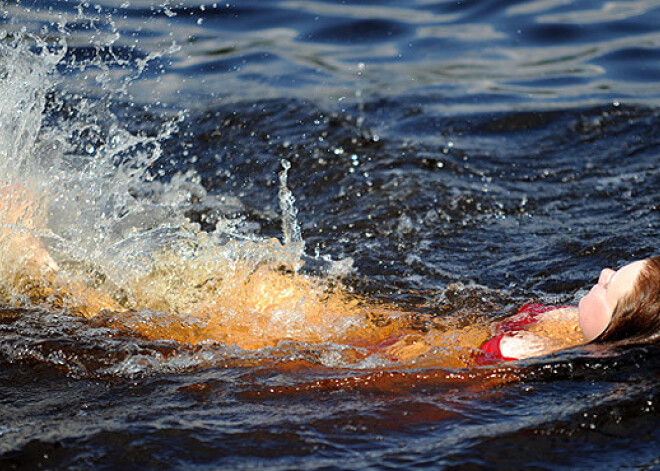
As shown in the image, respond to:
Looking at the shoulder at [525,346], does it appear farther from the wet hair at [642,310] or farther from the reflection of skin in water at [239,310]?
the wet hair at [642,310]

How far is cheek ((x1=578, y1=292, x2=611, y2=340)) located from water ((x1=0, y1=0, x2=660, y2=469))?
0.37 feet

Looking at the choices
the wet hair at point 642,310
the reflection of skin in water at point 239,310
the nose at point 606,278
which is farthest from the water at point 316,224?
the nose at point 606,278

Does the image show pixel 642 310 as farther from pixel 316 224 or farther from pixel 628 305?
pixel 316 224

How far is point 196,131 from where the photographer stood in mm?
7113

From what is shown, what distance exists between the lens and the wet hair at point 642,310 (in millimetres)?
3654

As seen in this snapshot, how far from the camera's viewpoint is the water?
3.26 meters

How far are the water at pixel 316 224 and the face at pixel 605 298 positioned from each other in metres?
0.13

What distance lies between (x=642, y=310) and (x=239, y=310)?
1848mm

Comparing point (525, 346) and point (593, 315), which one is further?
point (525, 346)

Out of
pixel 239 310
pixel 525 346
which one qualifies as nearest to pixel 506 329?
pixel 525 346

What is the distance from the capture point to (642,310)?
3660 millimetres

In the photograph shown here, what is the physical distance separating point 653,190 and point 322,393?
3579 millimetres

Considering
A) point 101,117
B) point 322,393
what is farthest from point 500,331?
point 101,117

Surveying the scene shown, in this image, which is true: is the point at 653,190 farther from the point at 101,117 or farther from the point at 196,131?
the point at 101,117
